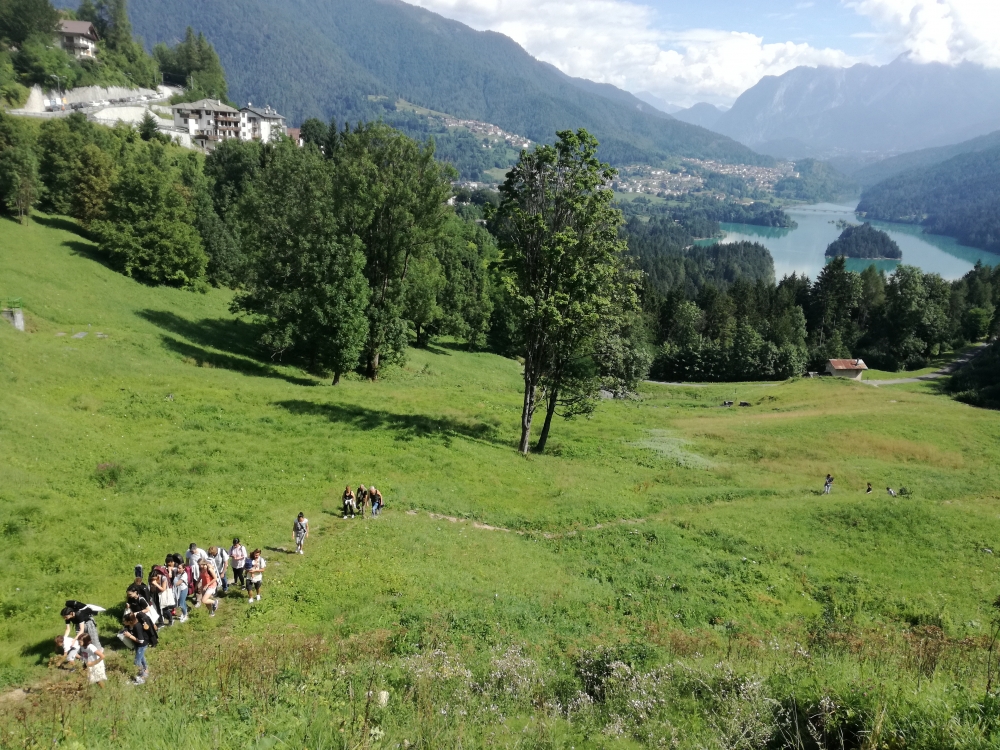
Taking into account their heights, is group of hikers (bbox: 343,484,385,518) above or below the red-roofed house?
above

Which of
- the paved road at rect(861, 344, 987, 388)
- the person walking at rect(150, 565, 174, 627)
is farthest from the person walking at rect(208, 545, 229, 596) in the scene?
the paved road at rect(861, 344, 987, 388)

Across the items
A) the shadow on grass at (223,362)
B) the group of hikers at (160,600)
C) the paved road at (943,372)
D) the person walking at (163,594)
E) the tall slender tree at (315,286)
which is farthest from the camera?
the paved road at (943,372)

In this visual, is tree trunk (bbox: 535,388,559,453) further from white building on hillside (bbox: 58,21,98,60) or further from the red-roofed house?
white building on hillside (bbox: 58,21,98,60)

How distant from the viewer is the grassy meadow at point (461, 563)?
386 inches

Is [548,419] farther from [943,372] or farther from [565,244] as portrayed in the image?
[943,372]

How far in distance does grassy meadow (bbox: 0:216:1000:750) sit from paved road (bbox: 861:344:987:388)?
4611 centimetres

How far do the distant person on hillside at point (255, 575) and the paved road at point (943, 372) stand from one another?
88039 millimetres

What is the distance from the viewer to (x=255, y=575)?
1630cm

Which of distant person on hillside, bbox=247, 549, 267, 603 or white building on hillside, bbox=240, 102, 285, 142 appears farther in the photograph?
white building on hillside, bbox=240, 102, 285, 142

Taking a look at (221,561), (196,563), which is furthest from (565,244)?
(196,563)

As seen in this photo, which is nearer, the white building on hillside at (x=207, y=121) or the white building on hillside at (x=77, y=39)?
the white building on hillside at (x=77, y=39)

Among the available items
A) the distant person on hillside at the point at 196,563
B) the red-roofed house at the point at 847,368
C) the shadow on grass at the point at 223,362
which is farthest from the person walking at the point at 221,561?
the red-roofed house at the point at 847,368

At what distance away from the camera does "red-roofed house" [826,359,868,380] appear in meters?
92.7

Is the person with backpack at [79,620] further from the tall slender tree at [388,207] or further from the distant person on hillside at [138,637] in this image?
the tall slender tree at [388,207]
